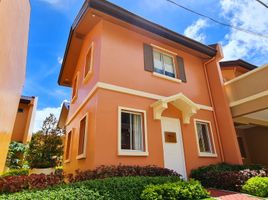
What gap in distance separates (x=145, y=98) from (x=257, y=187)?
508 centimetres

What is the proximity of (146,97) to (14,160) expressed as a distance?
13358mm

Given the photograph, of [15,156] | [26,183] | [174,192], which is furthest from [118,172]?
[15,156]

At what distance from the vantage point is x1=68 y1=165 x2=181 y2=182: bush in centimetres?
616

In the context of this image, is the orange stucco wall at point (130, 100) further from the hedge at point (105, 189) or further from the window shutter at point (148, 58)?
the hedge at point (105, 189)

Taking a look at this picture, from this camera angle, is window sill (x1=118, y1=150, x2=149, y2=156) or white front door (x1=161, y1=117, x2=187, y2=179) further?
white front door (x1=161, y1=117, x2=187, y2=179)

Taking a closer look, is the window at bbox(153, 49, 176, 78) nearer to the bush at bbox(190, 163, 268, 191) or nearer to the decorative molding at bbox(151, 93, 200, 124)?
the decorative molding at bbox(151, 93, 200, 124)

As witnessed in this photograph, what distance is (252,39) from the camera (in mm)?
9820

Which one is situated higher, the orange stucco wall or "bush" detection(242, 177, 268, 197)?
the orange stucco wall

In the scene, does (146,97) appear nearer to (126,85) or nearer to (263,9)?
(126,85)

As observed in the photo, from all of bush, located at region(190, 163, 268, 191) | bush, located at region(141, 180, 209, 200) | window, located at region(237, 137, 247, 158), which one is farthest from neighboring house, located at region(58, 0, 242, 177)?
window, located at region(237, 137, 247, 158)

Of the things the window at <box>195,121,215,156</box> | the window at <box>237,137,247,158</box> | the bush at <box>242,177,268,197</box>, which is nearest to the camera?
the bush at <box>242,177,268,197</box>

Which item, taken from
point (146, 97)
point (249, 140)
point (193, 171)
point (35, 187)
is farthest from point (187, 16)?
point (249, 140)

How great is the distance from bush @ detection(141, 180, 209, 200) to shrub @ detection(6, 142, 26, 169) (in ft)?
47.5

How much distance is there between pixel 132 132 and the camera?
7824 mm
